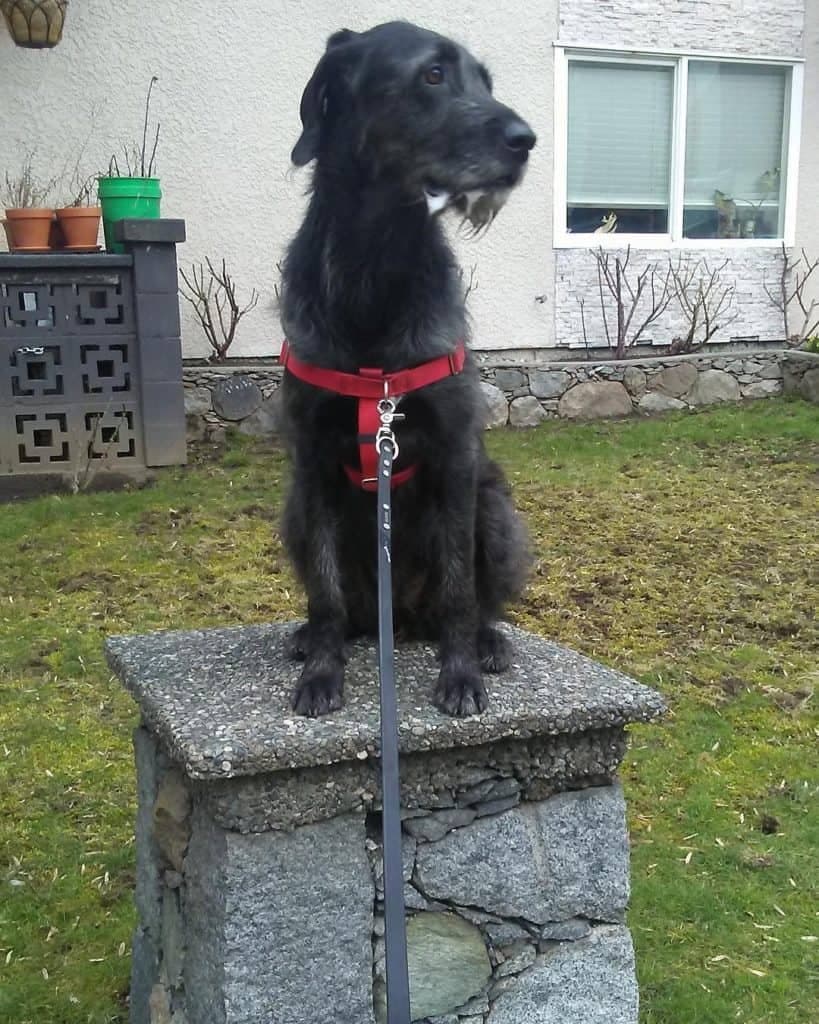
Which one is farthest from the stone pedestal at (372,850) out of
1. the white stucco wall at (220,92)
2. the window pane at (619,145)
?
the window pane at (619,145)

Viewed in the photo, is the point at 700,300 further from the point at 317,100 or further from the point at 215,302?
the point at 317,100

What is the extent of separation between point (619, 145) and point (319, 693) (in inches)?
364

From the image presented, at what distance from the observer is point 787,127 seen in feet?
36.0

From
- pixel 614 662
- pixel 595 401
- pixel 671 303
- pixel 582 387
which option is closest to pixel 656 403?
pixel 595 401

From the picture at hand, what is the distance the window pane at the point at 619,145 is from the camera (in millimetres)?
10203

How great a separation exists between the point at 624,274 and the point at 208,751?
9.02 m

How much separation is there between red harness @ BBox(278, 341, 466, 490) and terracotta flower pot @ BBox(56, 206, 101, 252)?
19.7 feet

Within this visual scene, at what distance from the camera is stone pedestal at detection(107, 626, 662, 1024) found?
212cm

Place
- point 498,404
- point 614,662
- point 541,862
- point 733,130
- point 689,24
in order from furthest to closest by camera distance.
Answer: point 733,130 < point 689,24 < point 498,404 < point 614,662 < point 541,862

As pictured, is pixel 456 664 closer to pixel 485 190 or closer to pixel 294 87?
pixel 485 190

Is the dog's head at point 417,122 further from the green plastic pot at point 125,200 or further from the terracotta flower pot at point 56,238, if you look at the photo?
the terracotta flower pot at point 56,238

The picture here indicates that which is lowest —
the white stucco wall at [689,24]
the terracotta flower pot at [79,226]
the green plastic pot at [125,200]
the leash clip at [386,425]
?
the leash clip at [386,425]

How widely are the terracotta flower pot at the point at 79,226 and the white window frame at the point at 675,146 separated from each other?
14.0 ft

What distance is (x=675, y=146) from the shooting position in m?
10.6
